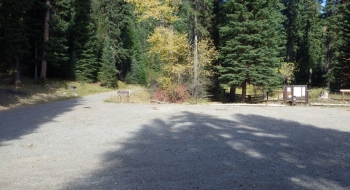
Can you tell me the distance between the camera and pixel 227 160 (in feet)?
19.8

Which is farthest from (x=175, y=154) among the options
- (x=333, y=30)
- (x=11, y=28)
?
(x=333, y=30)

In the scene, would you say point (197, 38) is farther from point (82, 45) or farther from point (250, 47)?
point (82, 45)

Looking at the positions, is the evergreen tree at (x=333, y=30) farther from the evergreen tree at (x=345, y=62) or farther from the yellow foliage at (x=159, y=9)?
the yellow foliage at (x=159, y=9)

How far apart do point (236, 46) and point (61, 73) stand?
21.3 metres

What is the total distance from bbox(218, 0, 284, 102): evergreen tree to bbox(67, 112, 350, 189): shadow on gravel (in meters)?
10.4

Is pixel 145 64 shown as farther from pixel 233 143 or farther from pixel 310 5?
pixel 233 143

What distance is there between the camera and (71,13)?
31719 millimetres

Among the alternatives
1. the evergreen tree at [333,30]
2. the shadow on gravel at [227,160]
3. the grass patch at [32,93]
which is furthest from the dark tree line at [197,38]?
the shadow on gravel at [227,160]

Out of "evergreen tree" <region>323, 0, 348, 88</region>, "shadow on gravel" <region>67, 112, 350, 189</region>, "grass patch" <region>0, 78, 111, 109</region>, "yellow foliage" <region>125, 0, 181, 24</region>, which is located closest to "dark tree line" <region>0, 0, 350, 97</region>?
"evergreen tree" <region>323, 0, 348, 88</region>

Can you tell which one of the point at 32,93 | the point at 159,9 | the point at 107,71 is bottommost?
the point at 32,93

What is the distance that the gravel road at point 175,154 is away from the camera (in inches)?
190

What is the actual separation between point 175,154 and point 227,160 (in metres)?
1.26

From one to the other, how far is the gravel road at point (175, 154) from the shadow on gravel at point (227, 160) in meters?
0.02

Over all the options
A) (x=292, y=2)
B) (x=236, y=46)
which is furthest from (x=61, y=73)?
(x=292, y=2)
